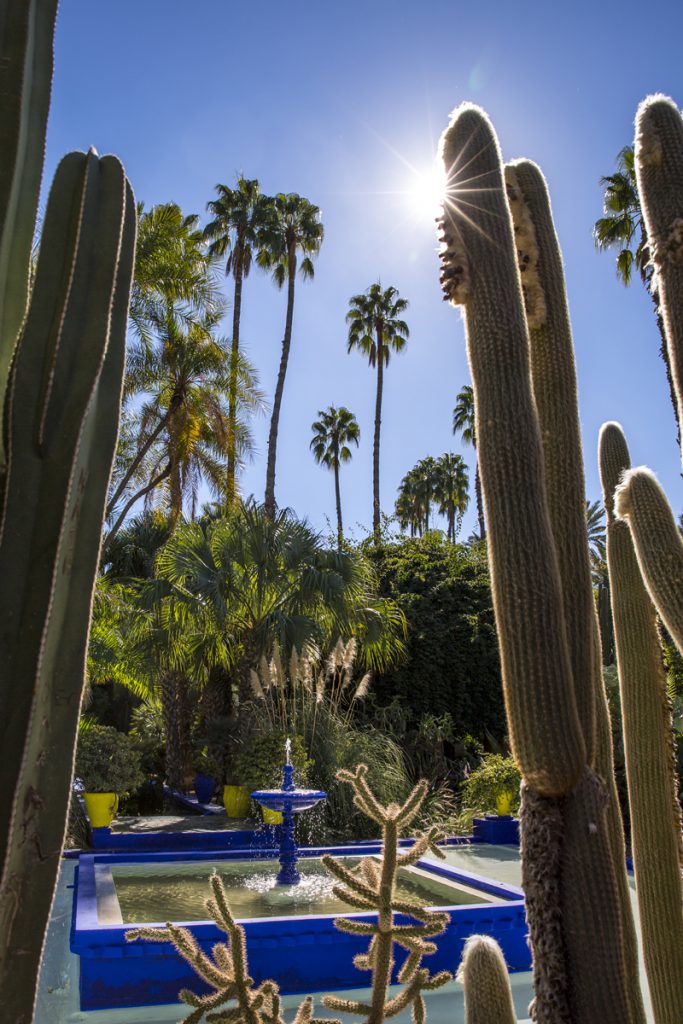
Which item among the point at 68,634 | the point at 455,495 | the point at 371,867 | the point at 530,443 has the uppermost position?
the point at 455,495

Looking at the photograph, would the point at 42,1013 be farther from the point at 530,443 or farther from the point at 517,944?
the point at 530,443

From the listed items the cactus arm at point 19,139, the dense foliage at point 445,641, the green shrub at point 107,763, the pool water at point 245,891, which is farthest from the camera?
the dense foliage at point 445,641

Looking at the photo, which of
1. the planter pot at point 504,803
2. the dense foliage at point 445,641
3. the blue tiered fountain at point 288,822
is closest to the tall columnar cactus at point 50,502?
the blue tiered fountain at point 288,822

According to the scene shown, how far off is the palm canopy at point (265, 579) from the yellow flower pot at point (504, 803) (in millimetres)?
3627

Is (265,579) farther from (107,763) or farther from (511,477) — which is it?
(511,477)

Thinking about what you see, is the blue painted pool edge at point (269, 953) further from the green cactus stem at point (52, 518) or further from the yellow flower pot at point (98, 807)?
the green cactus stem at point (52, 518)

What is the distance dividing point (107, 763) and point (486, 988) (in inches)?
406

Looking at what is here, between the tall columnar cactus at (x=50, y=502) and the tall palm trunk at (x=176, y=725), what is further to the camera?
the tall palm trunk at (x=176, y=725)

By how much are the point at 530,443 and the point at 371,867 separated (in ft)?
3.88

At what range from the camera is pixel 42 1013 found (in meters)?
5.20

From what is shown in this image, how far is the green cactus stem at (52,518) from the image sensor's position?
1.52 m

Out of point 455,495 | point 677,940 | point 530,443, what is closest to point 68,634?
point 530,443

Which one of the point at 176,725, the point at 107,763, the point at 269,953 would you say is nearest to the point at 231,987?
the point at 269,953

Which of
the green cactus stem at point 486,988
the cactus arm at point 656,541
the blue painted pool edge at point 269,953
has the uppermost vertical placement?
the cactus arm at point 656,541
